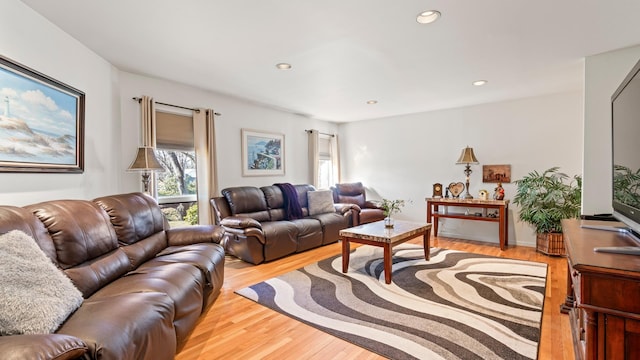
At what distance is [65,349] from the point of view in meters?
1.06

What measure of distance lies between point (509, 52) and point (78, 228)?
3852mm

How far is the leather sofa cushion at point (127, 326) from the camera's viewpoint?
1.27m

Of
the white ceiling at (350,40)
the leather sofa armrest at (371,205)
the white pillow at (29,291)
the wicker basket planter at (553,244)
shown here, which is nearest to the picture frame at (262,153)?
the white ceiling at (350,40)

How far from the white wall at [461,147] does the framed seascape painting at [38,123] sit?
509 centimetres

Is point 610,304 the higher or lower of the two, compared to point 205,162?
lower

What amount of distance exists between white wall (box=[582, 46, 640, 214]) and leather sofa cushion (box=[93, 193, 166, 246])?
423 centimetres

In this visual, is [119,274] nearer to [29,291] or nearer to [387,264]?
[29,291]

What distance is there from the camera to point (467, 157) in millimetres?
5055

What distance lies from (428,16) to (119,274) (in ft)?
9.62

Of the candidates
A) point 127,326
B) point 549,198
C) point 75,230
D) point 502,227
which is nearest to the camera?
point 127,326

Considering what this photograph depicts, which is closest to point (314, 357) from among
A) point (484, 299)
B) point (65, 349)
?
point (65, 349)

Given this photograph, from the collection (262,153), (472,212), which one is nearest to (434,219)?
(472,212)

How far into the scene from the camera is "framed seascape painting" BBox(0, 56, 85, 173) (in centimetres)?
195

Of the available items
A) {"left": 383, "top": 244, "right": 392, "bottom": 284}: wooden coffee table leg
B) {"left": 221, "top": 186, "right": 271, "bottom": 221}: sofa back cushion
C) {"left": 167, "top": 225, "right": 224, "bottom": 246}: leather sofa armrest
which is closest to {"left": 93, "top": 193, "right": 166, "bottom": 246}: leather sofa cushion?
{"left": 167, "top": 225, "right": 224, "bottom": 246}: leather sofa armrest
